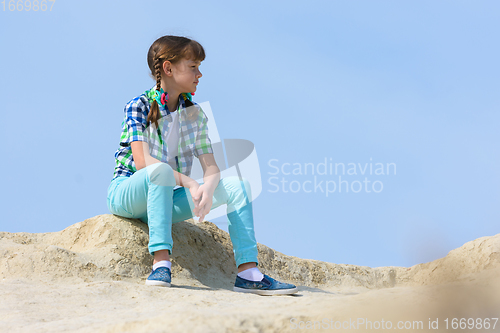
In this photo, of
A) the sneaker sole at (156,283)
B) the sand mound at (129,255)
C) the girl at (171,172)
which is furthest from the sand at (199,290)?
the girl at (171,172)

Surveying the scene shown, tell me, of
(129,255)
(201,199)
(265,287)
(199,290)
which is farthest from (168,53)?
(265,287)

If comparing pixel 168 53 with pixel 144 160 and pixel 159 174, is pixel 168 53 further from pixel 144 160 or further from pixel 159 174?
pixel 159 174

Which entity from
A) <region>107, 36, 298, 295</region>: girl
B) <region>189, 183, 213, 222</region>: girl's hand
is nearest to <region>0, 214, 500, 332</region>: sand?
<region>107, 36, 298, 295</region>: girl

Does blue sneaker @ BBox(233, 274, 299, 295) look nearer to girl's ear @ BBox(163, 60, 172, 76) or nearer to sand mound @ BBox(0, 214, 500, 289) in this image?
sand mound @ BBox(0, 214, 500, 289)

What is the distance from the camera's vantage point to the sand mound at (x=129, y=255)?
337 centimetres

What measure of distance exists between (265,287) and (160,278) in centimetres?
71

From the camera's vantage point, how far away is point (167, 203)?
309 cm

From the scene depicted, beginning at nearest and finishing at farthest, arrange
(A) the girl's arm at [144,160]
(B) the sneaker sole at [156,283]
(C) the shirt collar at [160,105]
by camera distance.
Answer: (B) the sneaker sole at [156,283] < (A) the girl's arm at [144,160] < (C) the shirt collar at [160,105]

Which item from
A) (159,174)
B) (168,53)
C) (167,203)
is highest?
(168,53)

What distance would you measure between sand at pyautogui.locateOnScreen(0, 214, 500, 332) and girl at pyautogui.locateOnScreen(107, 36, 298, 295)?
0.24 meters

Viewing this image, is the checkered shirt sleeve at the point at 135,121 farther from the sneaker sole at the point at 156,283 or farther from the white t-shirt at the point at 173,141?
the sneaker sole at the point at 156,283

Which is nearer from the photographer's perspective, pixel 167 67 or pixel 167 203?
pixel 167 203

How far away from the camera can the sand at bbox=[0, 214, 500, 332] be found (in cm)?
165

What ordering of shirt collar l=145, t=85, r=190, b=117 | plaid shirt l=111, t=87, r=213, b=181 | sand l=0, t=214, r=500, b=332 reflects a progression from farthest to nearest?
shirt collar l=145, t=85, r=190, b=117
plaid shirt l=111, t=87, r=213, b=181
sand l=0, t=214, r=500, b=332
